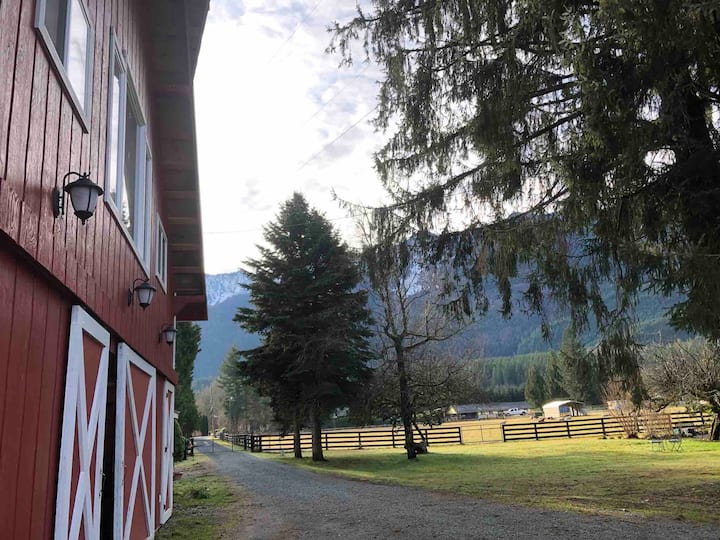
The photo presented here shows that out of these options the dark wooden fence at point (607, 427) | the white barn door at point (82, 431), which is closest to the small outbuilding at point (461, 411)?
the dark wooden fence at point (607, 427)

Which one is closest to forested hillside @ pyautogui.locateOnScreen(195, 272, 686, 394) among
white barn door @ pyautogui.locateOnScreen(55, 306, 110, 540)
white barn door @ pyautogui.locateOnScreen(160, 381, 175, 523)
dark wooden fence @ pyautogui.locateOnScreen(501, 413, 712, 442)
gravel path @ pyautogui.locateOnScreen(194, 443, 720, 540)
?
gravel path @ pyautogui.locateOnScreen(194, 443, 720, 540)

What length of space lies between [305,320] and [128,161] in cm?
1513

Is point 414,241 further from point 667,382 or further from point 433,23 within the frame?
point 667,382

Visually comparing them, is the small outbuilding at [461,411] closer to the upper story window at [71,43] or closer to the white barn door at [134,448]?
the white barn door at [134,448]

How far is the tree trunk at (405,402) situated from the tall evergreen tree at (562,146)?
35.8 ft

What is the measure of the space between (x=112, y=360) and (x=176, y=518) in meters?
4.62

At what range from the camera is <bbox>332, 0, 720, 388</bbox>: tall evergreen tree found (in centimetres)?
592

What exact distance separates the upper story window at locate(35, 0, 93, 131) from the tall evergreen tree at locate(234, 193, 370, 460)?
15.3m

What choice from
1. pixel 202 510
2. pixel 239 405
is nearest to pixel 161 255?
pixel 202 510

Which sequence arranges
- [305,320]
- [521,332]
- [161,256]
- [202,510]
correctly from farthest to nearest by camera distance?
[521,332] → [305,320] → [202,510] → [161,256]

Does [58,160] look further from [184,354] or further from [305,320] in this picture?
[184,354]

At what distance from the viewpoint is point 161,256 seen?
9.34m

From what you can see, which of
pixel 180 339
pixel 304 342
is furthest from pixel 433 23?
pixel 180 339

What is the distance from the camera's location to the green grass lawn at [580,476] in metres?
8.73
